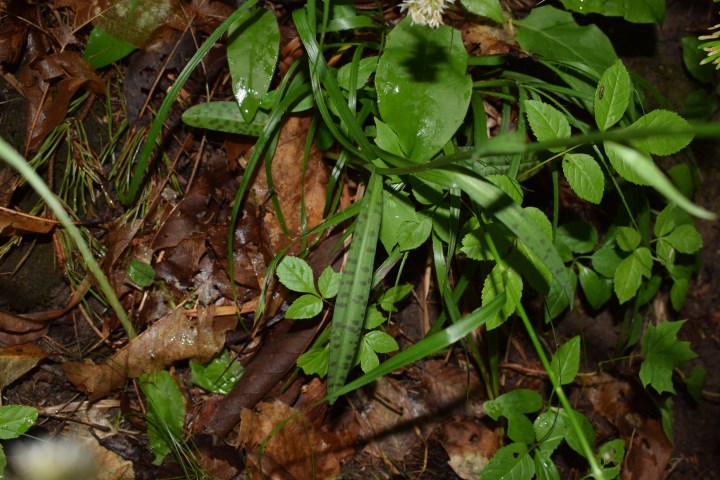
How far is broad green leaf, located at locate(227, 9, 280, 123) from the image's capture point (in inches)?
67.3

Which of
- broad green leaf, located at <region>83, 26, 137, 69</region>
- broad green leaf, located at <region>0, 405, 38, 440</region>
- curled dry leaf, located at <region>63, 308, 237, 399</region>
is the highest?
broad green leaf, located at <region>83, 26, 137, 69</region>

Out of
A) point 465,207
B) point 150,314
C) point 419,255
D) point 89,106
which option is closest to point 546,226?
point 465,207

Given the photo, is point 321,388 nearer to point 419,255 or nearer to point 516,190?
point 419,255

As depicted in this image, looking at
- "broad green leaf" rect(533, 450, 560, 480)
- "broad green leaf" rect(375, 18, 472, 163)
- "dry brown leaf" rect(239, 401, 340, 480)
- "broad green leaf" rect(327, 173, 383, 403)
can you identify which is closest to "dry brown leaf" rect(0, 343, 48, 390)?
"dry brown leaf" rect(239, 401, 340, 480)

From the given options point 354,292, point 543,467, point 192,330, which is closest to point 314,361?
point 354,292

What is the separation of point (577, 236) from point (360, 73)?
2.97 feet

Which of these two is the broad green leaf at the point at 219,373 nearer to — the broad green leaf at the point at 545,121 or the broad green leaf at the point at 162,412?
the broad green leaf at the point at 162,412

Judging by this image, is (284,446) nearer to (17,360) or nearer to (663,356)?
(17,360)

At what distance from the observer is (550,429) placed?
1712 mm

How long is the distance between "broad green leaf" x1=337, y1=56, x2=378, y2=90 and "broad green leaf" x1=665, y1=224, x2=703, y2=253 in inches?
44.5

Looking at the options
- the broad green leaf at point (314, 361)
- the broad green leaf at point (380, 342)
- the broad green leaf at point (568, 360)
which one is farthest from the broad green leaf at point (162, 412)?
the broad green leaf at point (568, 360)

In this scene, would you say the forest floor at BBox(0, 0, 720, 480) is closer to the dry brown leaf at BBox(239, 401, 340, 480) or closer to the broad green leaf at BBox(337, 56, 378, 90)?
the dry brown leaf at BBox(239, 401, 340, 480)

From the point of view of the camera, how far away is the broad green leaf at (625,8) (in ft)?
5.96

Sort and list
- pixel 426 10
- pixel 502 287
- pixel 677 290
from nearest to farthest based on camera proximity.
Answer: pixel 426 10 → pixel 502 287 → pixel 677 290
